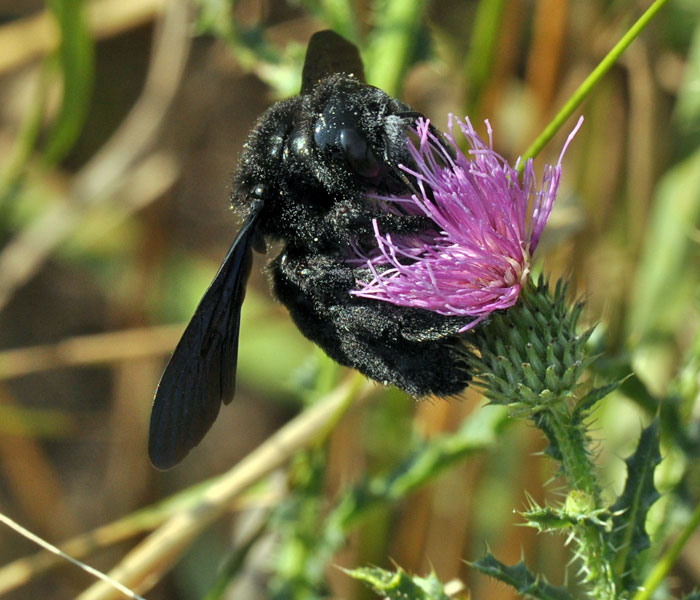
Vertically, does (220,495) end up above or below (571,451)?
below

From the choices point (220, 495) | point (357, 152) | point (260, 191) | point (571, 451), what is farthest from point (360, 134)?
point (220, 495)

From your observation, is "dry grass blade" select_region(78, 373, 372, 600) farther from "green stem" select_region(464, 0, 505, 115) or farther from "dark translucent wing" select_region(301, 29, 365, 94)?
"green stem" select_region(464, 0, 505, 115)

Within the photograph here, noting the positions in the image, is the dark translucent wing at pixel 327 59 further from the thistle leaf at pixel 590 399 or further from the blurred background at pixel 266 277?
the thistle leaf at pixel 590 399

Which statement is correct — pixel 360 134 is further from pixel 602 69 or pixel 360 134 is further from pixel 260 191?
pixel 602 69

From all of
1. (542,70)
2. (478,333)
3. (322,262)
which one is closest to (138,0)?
(542,70)

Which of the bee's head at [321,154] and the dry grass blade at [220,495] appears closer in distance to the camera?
the bee's head at [321,154]

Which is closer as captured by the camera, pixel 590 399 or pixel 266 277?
pixel 590 399

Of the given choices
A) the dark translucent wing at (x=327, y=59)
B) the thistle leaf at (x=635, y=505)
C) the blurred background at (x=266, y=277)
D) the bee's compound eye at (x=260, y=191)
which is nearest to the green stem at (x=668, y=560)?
the thistle leaf at (x=635, y=505)
